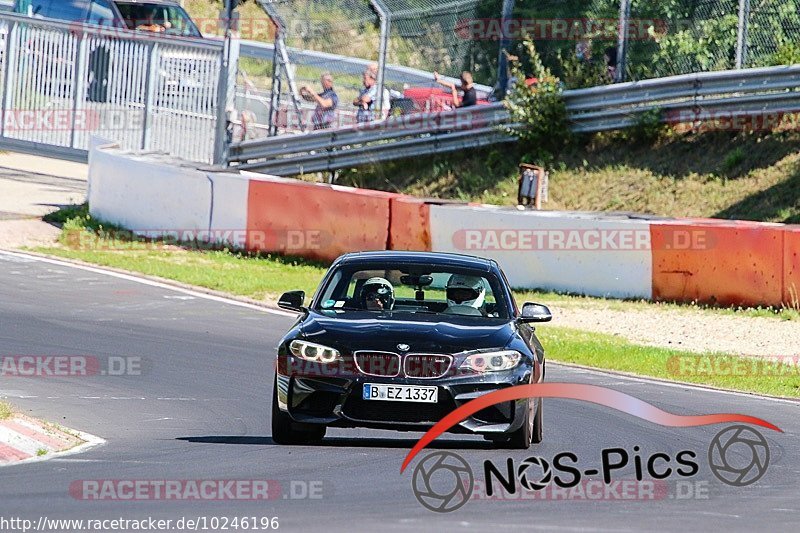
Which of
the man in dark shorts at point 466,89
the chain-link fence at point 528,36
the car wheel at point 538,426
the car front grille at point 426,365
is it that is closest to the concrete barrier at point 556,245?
the chain-link fence at point 528,36

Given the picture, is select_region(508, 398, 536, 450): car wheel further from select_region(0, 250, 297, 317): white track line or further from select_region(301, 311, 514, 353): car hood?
select_region(0, 250, 297, 317): white track line

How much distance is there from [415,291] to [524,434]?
1.62 m

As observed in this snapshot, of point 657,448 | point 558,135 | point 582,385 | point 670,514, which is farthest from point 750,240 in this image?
point 670,514

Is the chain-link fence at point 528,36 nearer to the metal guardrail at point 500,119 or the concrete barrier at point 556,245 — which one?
the metal guardrail at point 500,119

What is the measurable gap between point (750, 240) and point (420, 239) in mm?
4471

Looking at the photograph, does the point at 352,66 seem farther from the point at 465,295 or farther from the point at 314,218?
A: the point at 465,295

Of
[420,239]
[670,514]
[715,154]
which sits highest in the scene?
[715,154]

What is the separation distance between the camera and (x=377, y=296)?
10102 millimetres

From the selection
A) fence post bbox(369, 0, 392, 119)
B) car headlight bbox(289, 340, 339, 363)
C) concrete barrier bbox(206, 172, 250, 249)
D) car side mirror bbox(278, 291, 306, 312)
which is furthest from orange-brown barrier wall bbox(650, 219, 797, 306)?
car headlight bbox(289, 340, 339, 363)

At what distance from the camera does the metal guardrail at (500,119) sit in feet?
71.8

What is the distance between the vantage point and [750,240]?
18016 mm

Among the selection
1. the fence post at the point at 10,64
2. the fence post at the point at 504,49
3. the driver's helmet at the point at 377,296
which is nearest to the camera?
the driver's helmet at the point at 377,296

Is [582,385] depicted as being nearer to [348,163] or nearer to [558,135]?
[558,135]

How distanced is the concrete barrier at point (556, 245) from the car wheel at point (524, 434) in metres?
9.75
